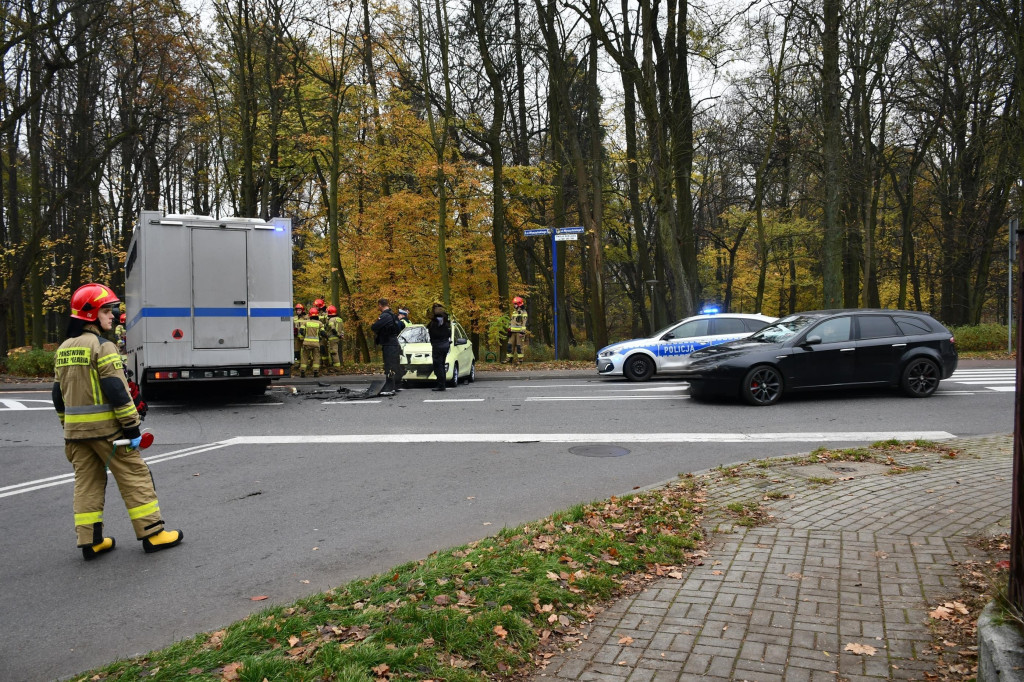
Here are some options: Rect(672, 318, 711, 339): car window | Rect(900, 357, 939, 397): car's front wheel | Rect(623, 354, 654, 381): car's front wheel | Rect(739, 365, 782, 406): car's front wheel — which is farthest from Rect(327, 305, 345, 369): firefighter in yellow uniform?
Rect(900, 357, 939, 397): car's front wheel

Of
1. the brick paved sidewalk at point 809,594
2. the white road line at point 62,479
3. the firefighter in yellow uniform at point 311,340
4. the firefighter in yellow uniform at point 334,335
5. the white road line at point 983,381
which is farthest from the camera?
the firefighter in yellow uniform at point 334,335

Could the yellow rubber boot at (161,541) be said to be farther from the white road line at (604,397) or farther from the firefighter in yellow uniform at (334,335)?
the firefighter in yellow uniform at (334,335)

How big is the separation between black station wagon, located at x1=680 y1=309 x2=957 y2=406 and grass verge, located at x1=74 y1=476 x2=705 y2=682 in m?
7.74

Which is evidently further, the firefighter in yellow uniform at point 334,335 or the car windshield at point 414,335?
the firefighter in yellow uniform at point 334,335

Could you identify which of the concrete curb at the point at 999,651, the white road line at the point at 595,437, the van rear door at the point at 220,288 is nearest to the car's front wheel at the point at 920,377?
the white road line at the point at 595,437

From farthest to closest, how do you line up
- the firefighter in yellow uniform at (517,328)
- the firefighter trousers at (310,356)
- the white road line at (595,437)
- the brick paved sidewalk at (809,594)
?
1. the firefighter in yellow uniform at (517,328)
2. the firefighter trousers at (310,356)
3. the white road line at (595,437)
4. the brick paved sidewalk at (809,594)

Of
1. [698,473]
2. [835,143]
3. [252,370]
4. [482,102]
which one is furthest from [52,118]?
[698,473]

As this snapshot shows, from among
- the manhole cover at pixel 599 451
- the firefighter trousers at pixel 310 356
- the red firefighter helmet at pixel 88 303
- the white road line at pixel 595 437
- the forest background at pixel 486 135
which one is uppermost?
the forest background at pixel 486 135

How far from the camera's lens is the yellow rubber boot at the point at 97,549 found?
5.57 meters

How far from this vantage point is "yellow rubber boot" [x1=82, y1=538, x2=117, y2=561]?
5.57 m

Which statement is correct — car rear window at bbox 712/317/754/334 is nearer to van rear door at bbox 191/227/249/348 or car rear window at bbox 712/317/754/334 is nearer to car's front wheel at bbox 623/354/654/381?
car's front wheel at bbox 623/354/654/381

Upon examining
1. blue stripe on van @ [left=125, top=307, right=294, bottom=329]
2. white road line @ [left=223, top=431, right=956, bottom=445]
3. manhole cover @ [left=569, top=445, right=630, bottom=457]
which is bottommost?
manhole cover @ [left=569, top=445, right=630, bottom=457]

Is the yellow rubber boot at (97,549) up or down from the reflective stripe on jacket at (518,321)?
down

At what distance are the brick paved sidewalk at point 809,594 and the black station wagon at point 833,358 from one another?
6140mm
